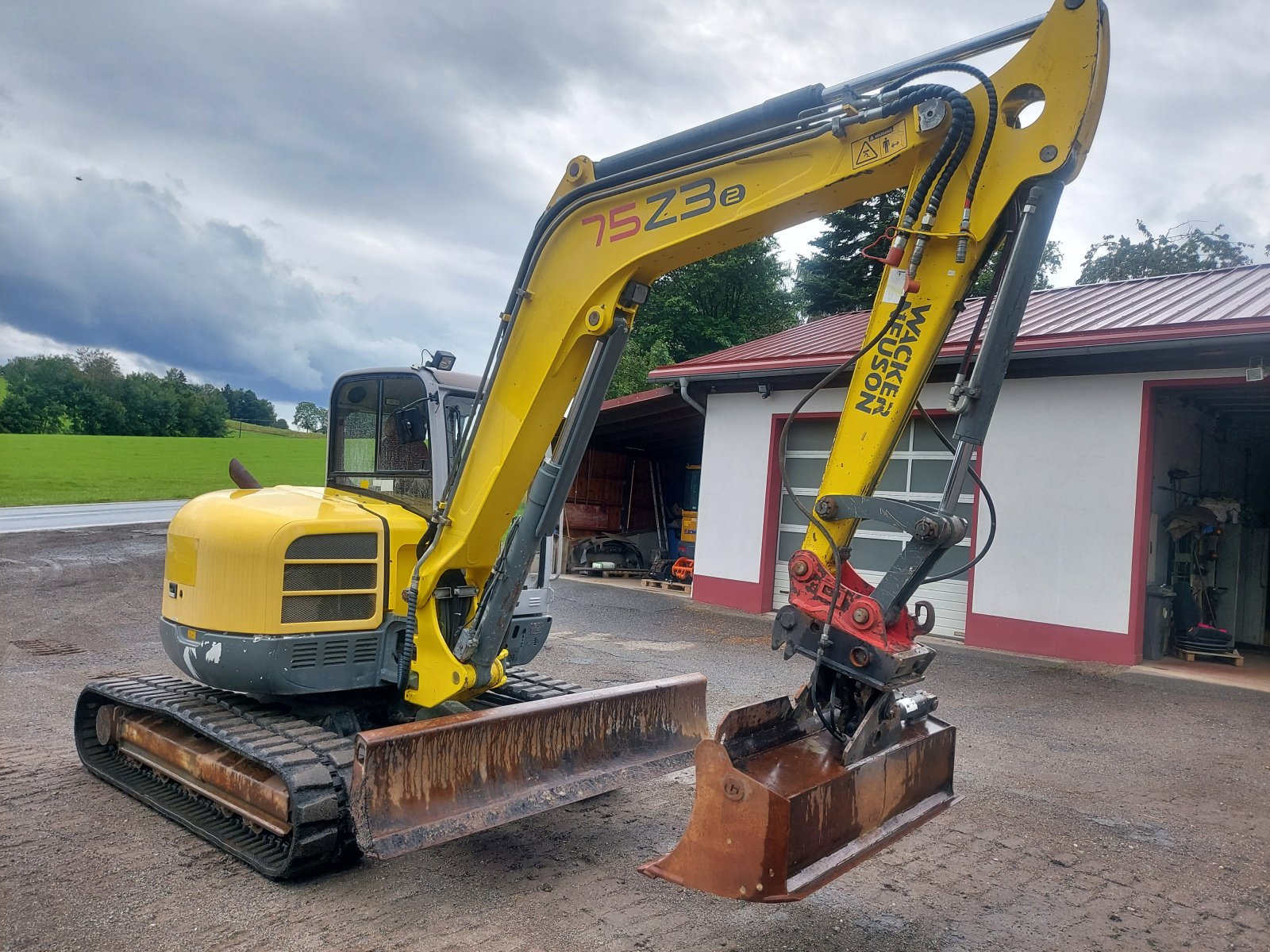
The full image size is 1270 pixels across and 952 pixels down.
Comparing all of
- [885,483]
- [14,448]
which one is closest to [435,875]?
[885,483]

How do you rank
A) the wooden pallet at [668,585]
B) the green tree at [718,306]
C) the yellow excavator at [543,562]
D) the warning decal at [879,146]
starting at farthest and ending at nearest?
the green tree at [718,306] < the wooden pallet at [668,585] < the warning decal at [879,146] < the yellow excavator at [543,562]

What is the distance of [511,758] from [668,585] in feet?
36.3

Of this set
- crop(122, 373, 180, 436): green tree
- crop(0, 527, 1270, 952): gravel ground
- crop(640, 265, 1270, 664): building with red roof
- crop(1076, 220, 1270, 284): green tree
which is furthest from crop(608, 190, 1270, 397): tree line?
crop(122, 373, 180, 436): green tree

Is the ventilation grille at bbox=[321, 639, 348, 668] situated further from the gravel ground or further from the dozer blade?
the dozer blade

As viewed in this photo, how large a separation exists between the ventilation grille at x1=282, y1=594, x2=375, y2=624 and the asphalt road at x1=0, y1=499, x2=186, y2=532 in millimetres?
16259

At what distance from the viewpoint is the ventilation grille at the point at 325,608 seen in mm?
4367

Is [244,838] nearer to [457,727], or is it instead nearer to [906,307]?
[457,727]

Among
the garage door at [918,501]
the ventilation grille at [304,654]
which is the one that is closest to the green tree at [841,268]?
the garage door at [918,501]

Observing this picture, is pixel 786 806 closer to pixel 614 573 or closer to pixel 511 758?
pixel 511 758

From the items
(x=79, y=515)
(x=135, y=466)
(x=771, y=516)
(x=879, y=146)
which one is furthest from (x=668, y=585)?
(x=135, y=466)

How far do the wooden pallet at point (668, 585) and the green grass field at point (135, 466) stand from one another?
35.9 feet

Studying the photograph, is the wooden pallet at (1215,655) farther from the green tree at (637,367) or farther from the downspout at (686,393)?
the green tree at (637,367)

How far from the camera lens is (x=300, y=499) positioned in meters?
4.77

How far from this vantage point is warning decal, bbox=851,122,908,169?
131 inches
